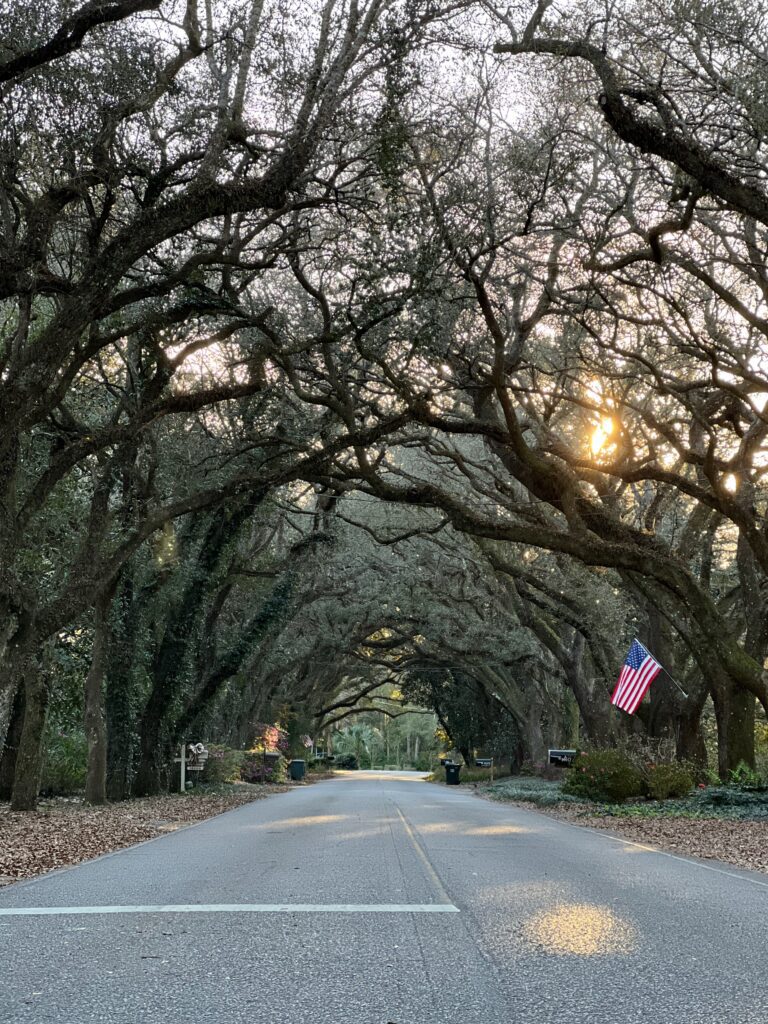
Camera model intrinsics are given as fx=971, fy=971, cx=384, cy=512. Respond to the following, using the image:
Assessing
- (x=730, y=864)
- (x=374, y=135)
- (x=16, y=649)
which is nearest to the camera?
(x=730, y=864)

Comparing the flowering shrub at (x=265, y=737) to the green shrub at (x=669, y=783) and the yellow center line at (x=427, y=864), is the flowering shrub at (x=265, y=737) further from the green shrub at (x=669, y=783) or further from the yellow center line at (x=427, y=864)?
the yellow center line at (x=427, y=864)

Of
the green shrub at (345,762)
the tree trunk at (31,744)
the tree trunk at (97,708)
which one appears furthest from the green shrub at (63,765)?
the green shrub at (345,762)

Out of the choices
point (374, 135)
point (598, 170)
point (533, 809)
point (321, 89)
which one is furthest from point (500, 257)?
point (533, 809)

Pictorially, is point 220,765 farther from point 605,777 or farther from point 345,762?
point 345,762

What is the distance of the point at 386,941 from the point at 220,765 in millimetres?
24360

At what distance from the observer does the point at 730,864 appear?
36.1ft

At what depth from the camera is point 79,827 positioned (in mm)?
14609

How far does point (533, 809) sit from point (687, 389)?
37.9 feet

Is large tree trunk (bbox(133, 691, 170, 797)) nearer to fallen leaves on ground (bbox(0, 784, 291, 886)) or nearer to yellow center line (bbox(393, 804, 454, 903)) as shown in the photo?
fallen leaves on ground (bbox(0, 784, 291, 886))

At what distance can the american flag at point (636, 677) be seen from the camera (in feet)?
66.8

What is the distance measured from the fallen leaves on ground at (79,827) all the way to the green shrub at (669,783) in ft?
30.0

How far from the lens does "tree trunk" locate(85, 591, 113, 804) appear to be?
2022cm

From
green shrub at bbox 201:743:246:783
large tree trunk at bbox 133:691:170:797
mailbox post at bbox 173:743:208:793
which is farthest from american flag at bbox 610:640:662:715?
green shrub at bbox 201:743:246:783

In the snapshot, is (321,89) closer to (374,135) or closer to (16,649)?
(374,135)
